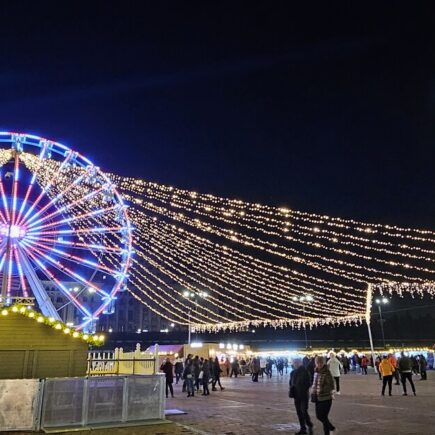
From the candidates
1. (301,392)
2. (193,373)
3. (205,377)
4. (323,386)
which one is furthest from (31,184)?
(323,386)

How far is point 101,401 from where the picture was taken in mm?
10766

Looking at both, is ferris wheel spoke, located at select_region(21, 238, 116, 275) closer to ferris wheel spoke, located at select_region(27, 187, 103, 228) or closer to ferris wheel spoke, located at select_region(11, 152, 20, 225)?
ferris wheel spoke, located at select_region(27, 187, 103, 228)

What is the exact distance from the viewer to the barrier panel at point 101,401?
10.3 m

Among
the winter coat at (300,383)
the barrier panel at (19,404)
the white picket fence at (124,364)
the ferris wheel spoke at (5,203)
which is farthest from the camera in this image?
the ferris wheel spoke at (5,203)

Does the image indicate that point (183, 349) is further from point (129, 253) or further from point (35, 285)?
point (35, 285)

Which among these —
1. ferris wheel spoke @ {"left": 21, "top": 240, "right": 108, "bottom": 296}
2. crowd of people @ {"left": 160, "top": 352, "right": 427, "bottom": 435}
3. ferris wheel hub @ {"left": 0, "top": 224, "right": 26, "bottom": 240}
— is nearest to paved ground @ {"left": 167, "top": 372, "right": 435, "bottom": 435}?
crowd of people @ {"left": 160, "top": 352, "right": 427, "bottom": 435}

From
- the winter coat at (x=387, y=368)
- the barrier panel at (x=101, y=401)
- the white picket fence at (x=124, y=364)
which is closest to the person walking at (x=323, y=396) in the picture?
the barrier panel at (x=101, y=401)

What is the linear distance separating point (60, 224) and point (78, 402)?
527 inches

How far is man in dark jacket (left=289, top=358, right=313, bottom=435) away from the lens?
9219 millimetres

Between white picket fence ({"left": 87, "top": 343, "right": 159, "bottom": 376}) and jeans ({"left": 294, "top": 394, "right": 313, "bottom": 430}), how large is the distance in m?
4.43

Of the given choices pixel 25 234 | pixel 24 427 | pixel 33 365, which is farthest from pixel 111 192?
pixel 24 427

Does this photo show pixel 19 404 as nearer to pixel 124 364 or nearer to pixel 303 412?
pixel 124 364

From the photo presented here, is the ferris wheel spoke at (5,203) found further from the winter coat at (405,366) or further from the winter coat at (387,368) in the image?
the winter coat at (405,366)

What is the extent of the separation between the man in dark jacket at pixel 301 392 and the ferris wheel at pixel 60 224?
46.0 ft
